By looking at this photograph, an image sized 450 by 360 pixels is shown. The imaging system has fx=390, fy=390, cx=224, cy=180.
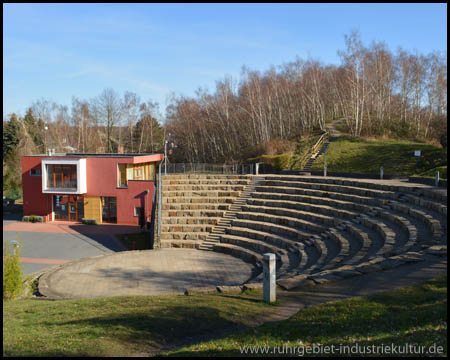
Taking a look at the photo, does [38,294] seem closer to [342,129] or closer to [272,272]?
[272,272]

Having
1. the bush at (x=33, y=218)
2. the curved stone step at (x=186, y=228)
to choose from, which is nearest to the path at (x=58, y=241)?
the bush at (x=33, y=218)

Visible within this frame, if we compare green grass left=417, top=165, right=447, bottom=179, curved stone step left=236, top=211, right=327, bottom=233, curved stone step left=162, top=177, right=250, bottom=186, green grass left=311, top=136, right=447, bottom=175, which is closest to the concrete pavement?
curved stone step left=236, top=211, right=327, bottom=233

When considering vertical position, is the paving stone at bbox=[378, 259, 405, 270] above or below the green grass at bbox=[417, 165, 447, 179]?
below

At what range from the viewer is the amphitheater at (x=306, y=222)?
10.4 m

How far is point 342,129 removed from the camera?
117 feet

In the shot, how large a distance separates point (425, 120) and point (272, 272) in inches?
1378

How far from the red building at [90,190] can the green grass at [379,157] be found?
1289cm

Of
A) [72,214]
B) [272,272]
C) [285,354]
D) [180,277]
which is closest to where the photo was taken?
[285,354]

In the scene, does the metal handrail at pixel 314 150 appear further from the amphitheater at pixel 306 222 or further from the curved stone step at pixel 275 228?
the curved stone step at pixel 275 228

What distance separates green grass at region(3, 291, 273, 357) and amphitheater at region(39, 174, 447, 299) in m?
1.78

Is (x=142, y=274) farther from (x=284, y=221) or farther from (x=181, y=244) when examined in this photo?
(x=284, y=221)

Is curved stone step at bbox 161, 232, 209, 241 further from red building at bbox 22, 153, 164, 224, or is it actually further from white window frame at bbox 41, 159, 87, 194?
white window frame at bbox 41, 159, 87, 194

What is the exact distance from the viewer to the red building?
27812 mm

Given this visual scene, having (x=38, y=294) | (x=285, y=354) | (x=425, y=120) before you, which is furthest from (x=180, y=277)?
(x=425, y=120)
